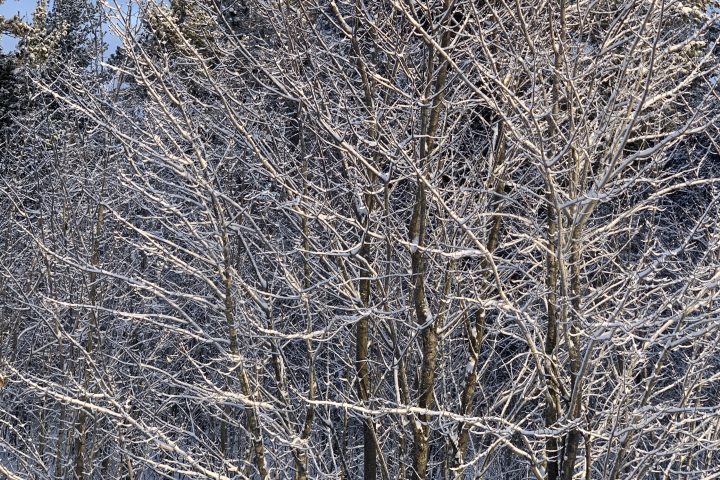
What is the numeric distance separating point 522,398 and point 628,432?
2.91 metres

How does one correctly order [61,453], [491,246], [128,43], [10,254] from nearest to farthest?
[128,43] → [491,246] → [61,453] → [10,254]

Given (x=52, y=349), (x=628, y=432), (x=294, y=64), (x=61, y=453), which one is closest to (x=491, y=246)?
(x=294, y=64)

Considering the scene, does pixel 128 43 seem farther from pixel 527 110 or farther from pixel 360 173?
pixel 527 110

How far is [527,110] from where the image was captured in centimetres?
382

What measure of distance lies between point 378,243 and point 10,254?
30.3 ft

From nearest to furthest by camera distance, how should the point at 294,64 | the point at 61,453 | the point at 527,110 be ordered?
the point at 527,110
the point at 294,64
the point at 61,453

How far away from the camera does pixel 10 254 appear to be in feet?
44.0

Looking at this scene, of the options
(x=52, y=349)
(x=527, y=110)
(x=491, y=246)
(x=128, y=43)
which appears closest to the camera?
(x=527, y=110)

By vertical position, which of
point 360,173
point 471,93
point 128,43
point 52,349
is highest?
point 128,43

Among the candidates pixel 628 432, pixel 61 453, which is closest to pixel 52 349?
pixel 61 453

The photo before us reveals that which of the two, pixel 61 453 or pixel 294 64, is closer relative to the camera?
pixel 294 64

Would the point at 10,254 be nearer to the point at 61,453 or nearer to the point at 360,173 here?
the point at 61,453

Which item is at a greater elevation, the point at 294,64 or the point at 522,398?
the point at 294,64

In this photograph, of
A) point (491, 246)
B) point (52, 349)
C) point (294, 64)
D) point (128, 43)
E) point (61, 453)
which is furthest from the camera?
point (52, 349)
